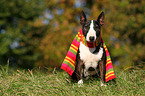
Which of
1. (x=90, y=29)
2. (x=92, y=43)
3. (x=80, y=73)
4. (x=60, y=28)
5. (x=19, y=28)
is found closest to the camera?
(x=90, y=29)

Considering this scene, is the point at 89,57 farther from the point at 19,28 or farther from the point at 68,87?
the point at 19,28

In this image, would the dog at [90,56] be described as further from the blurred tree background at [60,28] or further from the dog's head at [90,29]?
the blurred tree background at [60,28]

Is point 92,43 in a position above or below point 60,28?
above

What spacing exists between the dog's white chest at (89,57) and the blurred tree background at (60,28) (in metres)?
7.25

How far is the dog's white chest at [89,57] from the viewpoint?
13.5 feet

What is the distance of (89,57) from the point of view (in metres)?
4.11

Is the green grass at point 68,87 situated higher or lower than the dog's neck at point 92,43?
lower

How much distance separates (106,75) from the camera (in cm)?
437

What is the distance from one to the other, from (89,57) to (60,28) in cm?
1286

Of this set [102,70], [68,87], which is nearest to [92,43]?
[102,70]

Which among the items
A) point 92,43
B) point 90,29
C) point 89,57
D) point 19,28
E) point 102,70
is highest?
point 90,29

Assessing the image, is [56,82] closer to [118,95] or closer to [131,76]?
[118,95]

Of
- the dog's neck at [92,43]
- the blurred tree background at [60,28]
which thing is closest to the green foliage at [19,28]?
the blurred tree background at [60,28]

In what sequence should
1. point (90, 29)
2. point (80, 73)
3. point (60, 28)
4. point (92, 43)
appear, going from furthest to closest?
point (60, 28) → point (80, 73) → point (92, 43) → point (90, 29)
